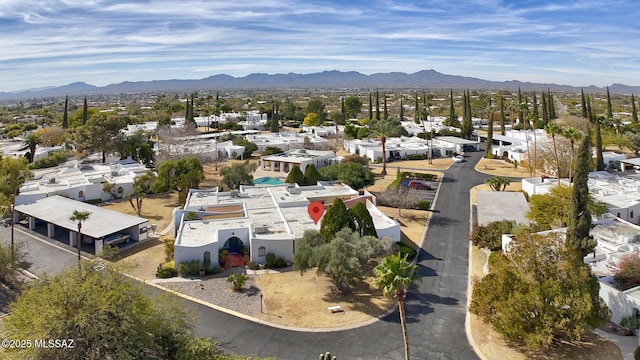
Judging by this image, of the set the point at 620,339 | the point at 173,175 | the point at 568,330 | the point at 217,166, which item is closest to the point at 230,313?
the point at 568,330

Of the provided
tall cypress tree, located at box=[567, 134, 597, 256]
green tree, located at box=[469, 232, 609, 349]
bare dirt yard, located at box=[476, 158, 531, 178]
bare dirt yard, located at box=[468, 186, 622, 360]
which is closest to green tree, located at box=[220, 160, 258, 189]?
green tree, located at box=[469, 232, 609, 349]

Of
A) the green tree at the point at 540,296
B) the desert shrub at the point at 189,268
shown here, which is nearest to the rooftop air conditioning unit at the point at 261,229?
the desert shrub at the point at 189,268

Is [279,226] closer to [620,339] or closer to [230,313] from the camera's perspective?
[230,313]

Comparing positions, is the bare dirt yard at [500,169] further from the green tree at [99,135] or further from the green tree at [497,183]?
the green tree at [99,135]

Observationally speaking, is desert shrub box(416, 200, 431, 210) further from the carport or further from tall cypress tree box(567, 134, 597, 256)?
the carport

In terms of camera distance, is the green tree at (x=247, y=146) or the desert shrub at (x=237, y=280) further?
the green tree at (x=247, y=146)

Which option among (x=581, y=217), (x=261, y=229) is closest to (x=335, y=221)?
(x=261, y=229)

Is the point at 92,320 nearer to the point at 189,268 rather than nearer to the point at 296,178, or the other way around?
the point at 189,268

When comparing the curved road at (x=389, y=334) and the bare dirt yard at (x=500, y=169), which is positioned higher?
the bare dirt yard at (x=500, y=169)
